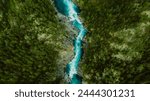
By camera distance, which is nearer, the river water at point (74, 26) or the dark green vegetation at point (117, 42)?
the dark green vegetation at point (117, 42)

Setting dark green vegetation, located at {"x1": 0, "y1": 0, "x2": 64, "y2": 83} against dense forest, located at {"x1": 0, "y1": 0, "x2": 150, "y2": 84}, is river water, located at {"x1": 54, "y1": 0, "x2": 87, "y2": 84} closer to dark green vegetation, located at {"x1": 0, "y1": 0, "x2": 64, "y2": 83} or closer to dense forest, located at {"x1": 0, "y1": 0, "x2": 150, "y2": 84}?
dense forest, located at {"x1": 0, "y1": 0, "x2": 150, "y2": 84}

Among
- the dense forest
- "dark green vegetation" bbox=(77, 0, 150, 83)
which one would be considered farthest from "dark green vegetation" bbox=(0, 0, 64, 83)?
"dark green vegetation" bbox=(77, 0, 150, 83)

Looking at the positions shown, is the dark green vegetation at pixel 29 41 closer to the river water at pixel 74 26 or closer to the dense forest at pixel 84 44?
the dense forest at pixel 84 44

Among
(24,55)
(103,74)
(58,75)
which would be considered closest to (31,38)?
(24,55)

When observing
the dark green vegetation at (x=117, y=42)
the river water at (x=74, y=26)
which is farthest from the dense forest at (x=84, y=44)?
the river water at (x=74, y=26)

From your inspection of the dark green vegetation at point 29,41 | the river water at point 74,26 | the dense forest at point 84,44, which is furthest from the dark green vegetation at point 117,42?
the dark green vegetation at point 29,41

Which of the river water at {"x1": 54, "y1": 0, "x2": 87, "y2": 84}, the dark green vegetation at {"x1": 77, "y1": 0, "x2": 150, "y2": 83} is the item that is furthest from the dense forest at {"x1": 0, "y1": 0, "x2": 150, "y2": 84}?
the river water at {"x1": 54, "y1": 0, "x2": 87, "y2": 84}

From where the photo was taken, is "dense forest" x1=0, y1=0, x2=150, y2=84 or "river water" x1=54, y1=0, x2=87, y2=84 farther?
"river water" x1=54, y1=0, x2=87, y2=84

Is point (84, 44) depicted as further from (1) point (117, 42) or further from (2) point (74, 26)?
(1) point (117, 42)
